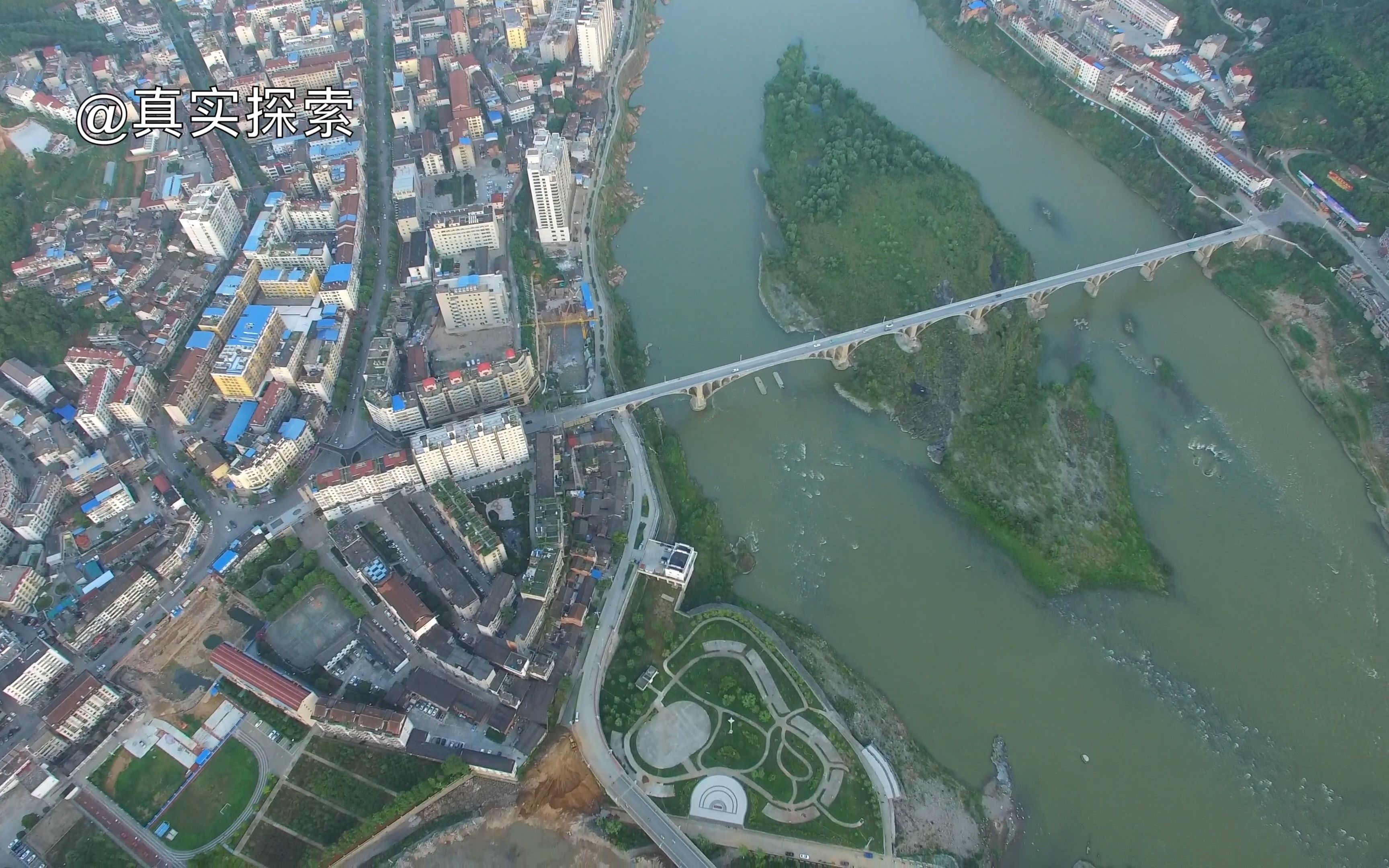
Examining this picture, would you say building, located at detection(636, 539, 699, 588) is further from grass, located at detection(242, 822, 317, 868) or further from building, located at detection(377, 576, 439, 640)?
grass, located at detection(242, 822, 317, 868)

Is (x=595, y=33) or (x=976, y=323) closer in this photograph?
(x=976, y=323)

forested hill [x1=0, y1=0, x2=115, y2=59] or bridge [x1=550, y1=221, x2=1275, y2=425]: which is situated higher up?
bridge [x1=550, y1=221, x2=1275, y2=425]

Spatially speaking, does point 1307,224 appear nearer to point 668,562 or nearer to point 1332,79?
point 1332,79

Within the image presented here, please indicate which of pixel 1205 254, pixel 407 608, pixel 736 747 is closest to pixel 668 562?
pixel 736 747

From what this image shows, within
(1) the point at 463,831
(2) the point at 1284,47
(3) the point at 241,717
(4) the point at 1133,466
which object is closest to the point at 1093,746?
(4) the point at 1133,466

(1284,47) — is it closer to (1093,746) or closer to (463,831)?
(1093,746)

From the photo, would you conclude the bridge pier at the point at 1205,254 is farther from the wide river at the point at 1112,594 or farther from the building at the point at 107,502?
the building at the point at 107,502

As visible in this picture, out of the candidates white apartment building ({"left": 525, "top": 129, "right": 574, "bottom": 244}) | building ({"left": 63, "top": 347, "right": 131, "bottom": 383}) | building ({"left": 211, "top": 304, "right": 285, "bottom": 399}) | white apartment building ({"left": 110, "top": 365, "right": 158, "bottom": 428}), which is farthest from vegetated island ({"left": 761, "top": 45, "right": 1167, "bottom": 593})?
building ({"left": 63, "top": 347, "right": 131, "bottom": 383})
